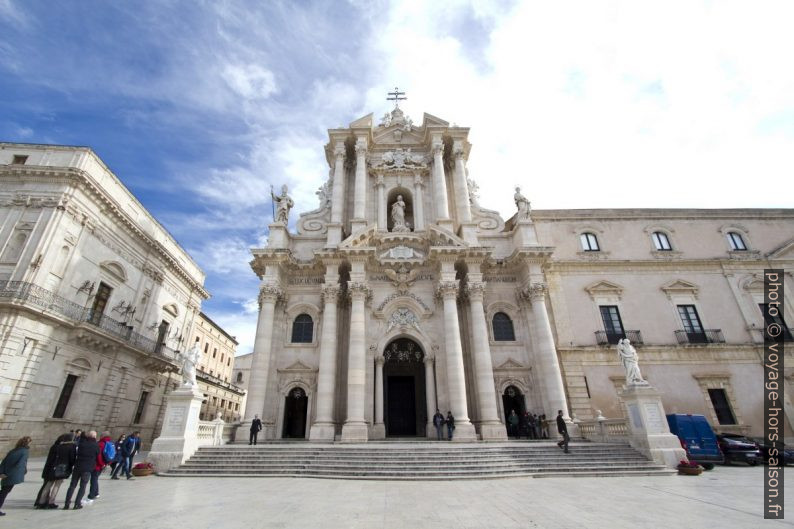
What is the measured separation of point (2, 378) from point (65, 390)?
3679mm

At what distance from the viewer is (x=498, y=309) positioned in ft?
70.0

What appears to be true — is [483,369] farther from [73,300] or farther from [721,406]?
[73,300]

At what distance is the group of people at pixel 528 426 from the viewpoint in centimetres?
1783

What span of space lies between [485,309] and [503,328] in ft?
4.80

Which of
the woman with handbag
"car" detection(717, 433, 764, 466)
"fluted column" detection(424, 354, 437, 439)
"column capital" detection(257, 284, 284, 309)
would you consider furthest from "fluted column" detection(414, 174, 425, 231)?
the woman with handbag

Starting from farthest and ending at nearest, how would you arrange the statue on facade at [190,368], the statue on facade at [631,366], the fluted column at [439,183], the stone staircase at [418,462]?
1. the fluted column at [439,183]
2. the statue on facade at [631,366]
3. the statue on facade at [190,368]
4. the stone staircase at [418,462]

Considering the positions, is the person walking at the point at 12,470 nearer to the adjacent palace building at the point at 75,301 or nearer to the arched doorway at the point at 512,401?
the adjacent palace building at the point at 75,301

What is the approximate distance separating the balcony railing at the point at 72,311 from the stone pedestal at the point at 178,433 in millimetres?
9356

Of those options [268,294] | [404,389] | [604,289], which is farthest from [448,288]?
[604,289]

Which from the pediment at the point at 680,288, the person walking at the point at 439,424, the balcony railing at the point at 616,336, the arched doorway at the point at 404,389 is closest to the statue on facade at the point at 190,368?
the arched doorway at the point at 404,389

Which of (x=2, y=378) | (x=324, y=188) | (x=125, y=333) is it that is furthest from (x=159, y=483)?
(x=324, y=188)

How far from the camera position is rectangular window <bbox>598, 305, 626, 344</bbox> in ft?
69.7

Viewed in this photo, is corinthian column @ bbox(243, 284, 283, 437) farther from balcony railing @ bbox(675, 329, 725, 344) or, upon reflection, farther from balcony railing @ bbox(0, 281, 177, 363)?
balcony railing @ bbox(675, 329, 725, 344)

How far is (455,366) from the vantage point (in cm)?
1827
